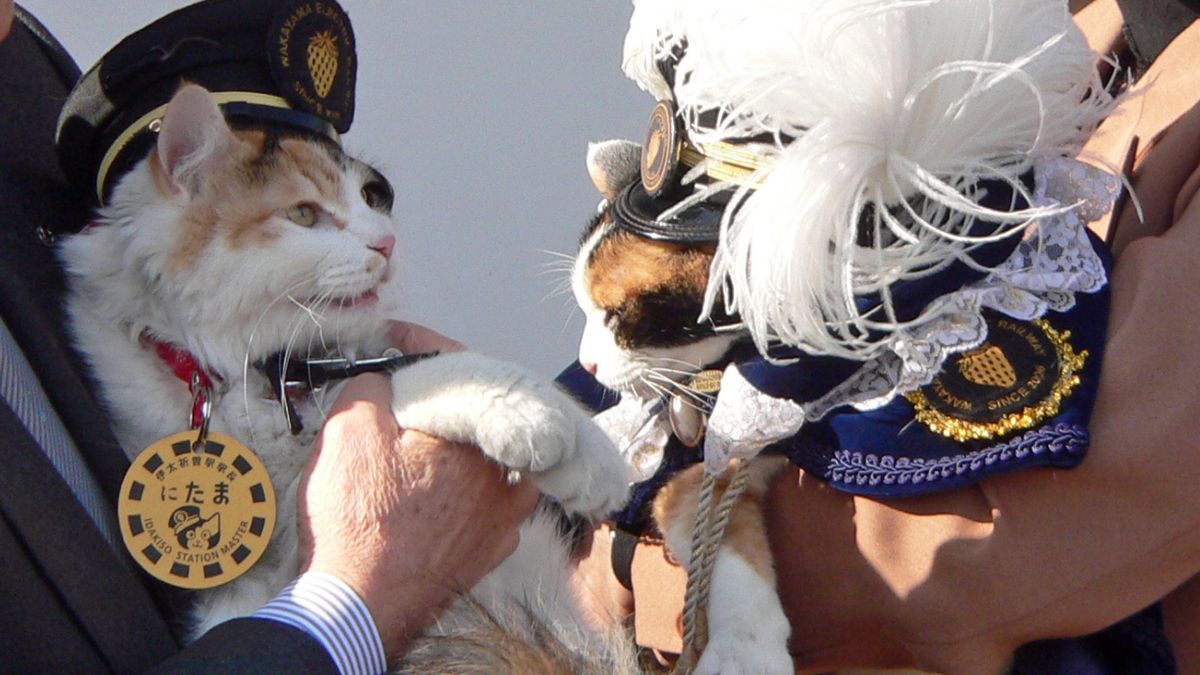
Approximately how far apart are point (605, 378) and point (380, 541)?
8.9 inches

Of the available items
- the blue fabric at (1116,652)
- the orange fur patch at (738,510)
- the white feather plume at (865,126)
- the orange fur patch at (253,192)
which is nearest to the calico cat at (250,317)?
the orange fur patch at (253,192)

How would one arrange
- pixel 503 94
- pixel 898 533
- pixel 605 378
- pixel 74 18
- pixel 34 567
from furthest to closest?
pixel 503 94
pixel 74 18
pixel 605 378
pixel 898 533
pixel 34 567

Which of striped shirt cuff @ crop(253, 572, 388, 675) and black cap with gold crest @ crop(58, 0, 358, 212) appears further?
black cap with gold crest @ crop(58, 0, 358, 212)

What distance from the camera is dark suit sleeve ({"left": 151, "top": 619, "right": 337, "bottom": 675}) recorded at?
670 millimetres

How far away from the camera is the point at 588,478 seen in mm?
827

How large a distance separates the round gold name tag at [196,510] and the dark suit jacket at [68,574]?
0.08 ft

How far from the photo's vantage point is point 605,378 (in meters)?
0.93

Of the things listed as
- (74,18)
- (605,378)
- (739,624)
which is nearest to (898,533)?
(739,624)

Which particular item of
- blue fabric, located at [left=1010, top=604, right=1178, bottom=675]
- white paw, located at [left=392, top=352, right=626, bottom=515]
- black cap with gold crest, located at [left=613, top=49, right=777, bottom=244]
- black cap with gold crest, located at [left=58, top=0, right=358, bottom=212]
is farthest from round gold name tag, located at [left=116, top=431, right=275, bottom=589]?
blue fabric, located at [left=1010, top=604, right=1178, bottom=675]

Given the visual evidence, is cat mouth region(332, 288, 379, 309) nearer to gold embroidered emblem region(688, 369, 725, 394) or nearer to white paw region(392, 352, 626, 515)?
white paw region(392, 352, 626, 515)

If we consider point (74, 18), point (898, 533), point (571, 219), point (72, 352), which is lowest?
point (571, 219)

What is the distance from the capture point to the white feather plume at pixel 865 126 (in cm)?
73

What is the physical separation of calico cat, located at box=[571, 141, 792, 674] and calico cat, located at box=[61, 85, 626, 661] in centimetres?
8

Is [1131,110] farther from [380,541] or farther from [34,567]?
[34,567]
